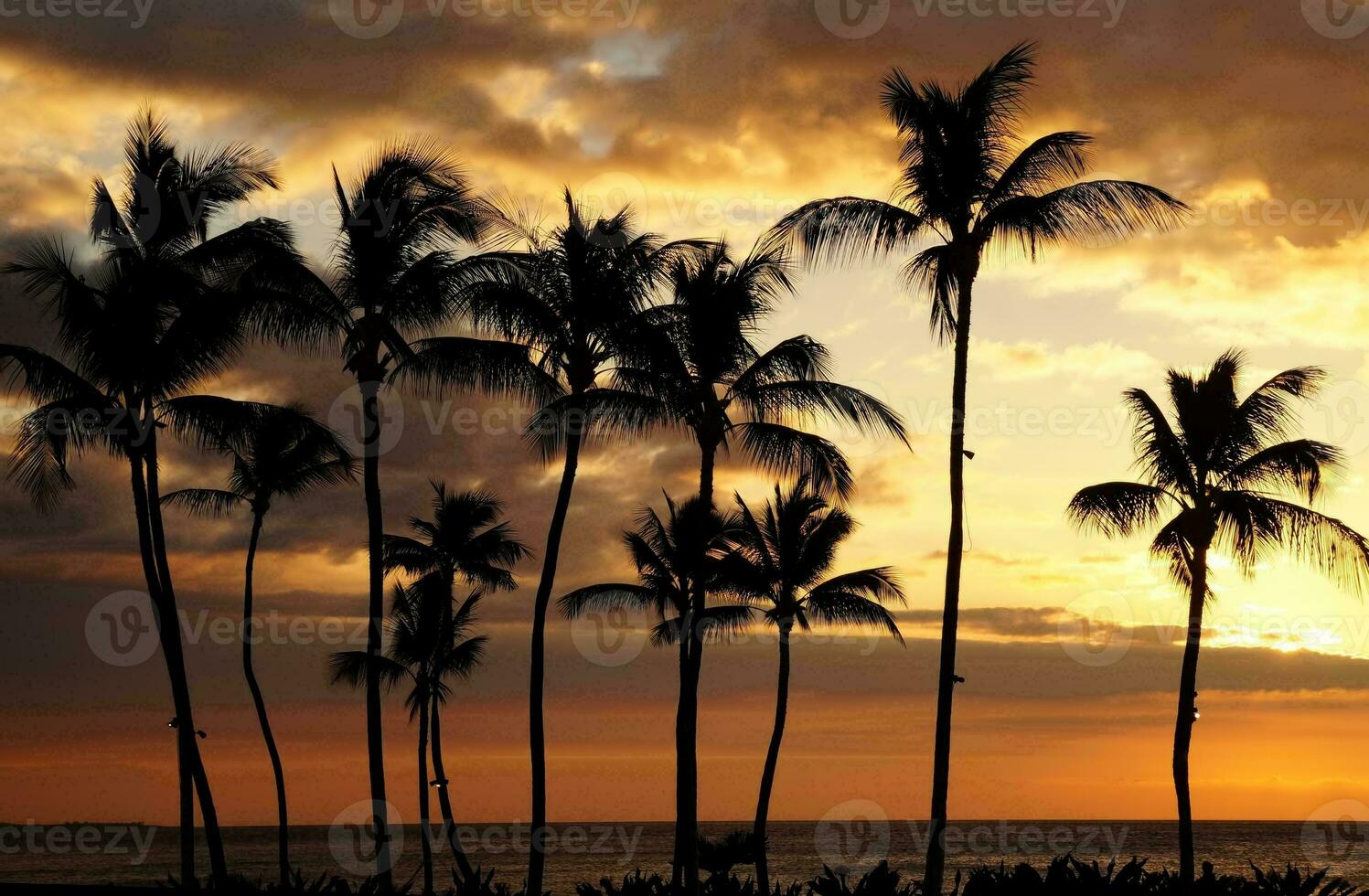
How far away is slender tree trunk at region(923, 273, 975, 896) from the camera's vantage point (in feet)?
63.4

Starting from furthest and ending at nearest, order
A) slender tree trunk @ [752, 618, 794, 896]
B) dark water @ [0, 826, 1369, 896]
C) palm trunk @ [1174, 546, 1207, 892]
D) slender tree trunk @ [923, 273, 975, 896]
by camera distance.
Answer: dark water @ [0, 826, 1369, 896]
slender tree trunk @ [752, 618, 794, 896]
palm trunk @ [1174, 546, 1207, 892]
slender tree trunk @ [923, 273, 975, 896]

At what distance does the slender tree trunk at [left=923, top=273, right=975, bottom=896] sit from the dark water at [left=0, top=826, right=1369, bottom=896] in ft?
205

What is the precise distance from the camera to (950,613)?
2028cm

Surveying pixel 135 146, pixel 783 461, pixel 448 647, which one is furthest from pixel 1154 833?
pixel 135 146

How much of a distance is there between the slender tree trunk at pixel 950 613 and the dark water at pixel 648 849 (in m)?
62.6

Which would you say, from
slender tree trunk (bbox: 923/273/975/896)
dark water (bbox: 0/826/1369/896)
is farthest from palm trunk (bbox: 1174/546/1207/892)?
dark water (bbox: 0/826/1369/896)

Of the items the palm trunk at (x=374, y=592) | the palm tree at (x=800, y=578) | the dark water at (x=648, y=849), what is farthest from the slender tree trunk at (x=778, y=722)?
the dark water at (x=648, y=849)

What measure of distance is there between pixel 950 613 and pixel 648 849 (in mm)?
112437

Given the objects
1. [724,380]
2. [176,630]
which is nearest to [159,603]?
Result: [176,630]

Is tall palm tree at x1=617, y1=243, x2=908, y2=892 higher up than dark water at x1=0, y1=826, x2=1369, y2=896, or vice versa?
tall palm tree at x1=617, y1=243, x2=908, y2=892

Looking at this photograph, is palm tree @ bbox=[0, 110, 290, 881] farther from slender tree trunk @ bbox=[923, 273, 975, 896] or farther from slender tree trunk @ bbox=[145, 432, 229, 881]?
slender tree trunk @ bbox=[923, 273, 975, 896]

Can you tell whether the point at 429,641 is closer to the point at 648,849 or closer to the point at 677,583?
the point at 677,583

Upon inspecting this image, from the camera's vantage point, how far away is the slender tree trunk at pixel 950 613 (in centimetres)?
1933

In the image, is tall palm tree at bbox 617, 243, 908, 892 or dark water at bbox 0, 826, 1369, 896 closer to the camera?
tall palm tree at bbox 617, 243, 908, 892
